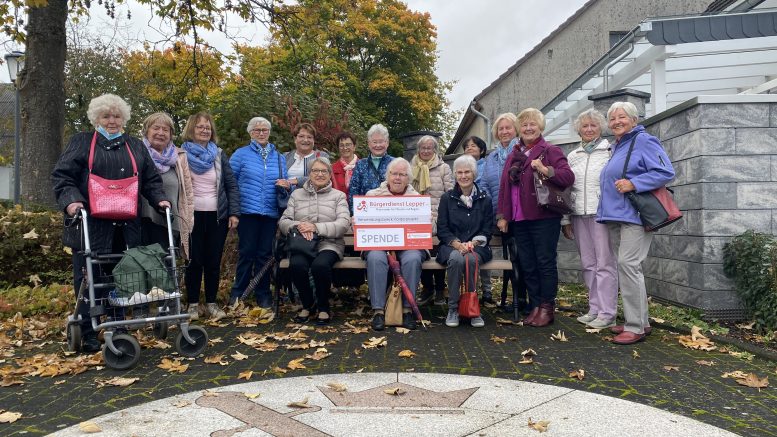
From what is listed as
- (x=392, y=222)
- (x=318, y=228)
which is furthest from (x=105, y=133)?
(x=392, y=222)

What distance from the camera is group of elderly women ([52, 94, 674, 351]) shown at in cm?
516

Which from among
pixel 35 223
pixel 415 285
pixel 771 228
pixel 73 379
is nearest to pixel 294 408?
pixel 73 379

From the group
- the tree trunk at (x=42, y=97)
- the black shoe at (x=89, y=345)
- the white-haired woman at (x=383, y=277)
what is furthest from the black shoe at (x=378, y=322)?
the tree trunk at (x=42, y=97)

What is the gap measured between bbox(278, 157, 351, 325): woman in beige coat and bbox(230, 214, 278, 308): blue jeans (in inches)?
20.3

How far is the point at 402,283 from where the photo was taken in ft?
19.6

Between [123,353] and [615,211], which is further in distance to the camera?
[615,211]

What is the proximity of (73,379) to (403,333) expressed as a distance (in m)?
2.82

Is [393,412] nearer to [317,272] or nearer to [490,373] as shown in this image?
[490,373]

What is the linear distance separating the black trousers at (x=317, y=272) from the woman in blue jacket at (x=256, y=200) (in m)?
0.88

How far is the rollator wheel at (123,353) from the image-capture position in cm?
456

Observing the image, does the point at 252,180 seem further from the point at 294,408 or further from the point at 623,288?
the point at 623,288

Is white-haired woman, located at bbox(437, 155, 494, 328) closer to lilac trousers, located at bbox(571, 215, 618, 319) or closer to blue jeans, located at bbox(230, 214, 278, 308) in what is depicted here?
lilac trousers, located at bbox(571, 215, 618, 319)

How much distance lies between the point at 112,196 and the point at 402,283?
2.79 meters

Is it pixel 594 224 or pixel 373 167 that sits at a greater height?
pixel 373 167
